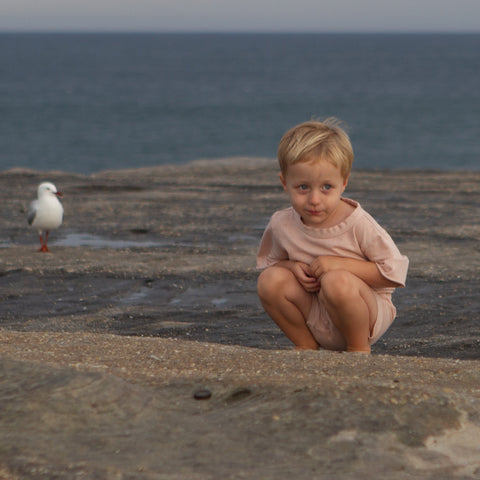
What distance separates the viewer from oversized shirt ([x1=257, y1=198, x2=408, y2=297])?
452 cm

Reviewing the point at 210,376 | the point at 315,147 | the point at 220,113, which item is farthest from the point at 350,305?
the point at 220,113

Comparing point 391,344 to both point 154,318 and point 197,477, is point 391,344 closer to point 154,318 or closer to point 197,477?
point 154,318

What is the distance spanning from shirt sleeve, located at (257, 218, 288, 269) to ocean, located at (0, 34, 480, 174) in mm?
27862

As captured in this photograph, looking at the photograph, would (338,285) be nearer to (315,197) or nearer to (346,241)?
(346,241)

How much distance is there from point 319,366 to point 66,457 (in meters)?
1.65

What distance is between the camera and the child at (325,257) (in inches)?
173

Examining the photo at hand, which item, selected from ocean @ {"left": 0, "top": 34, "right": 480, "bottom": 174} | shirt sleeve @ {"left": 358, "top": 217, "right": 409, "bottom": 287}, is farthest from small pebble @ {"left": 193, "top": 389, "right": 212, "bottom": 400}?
ocean @ {"left": 0, "top": 34, "right": 480, "bottom": 174}

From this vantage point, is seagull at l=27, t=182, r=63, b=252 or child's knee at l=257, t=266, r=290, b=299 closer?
child's knee at l=257, t=266, r=290, b=299

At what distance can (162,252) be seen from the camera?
11.1 m

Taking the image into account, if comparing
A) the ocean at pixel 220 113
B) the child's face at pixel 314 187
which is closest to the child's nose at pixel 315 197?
the child's face at pixel 314 187

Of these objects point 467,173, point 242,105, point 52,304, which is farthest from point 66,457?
point 242,105

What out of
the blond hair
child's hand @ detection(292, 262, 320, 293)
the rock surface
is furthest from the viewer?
child's hand @ detection(292, 262, 320, 293)

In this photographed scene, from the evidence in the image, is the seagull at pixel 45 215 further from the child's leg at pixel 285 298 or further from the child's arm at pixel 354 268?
the child's arm at pixel 354 268

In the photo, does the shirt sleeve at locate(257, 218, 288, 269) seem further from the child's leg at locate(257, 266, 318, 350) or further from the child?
the child's leg at locate(257, 266, 318, 350)
